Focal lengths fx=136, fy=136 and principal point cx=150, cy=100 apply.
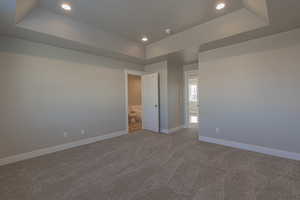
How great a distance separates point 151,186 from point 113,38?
141 inches

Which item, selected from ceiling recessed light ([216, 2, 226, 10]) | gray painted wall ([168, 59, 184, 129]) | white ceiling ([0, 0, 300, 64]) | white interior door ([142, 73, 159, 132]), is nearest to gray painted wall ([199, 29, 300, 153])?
white ceiling ([0, 0, 300, 64])

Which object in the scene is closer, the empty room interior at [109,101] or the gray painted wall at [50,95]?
the empty room interior at [109,101]

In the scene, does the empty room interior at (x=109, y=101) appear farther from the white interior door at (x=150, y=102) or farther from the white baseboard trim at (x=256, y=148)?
the white interior door at (x=150, y=102)

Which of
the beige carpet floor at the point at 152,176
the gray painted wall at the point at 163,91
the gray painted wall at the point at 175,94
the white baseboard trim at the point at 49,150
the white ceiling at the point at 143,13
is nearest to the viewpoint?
the beige carpet floor at the point at 152,176

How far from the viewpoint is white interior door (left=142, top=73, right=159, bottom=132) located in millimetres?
4855

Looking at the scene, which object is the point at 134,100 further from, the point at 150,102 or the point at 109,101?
the point at 109,101

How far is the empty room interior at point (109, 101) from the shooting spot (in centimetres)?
205

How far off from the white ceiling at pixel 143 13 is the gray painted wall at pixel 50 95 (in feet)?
3.50

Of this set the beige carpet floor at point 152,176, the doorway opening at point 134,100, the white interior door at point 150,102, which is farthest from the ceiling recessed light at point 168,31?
the doorway opening at point 134,100

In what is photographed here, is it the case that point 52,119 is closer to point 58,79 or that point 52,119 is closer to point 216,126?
point 58,79

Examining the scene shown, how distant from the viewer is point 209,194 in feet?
5.90

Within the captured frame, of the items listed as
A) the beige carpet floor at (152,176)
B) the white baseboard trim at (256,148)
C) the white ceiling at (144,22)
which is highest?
the white ceiling at (144,22)

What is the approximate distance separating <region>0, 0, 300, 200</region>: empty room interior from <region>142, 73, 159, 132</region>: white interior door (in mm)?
858

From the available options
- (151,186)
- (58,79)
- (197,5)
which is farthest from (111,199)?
(197,5)
